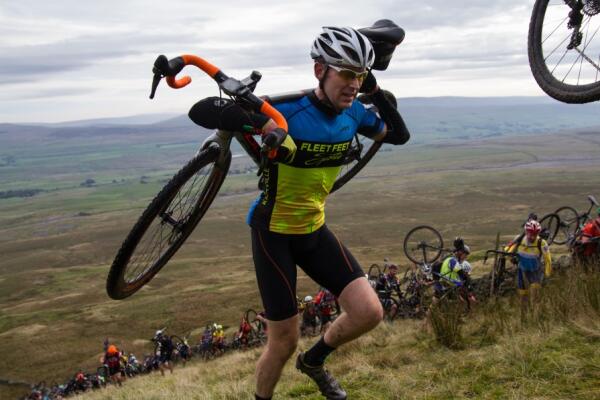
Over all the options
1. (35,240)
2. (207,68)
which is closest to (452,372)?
(207,68)

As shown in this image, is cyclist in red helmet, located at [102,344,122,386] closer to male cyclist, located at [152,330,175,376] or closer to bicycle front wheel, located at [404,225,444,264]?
male cyclist, located at [152,330,175,376]

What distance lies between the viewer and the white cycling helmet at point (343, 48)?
166 inches

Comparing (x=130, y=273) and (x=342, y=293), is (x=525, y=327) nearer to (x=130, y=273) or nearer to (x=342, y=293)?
(x=342, y=293)

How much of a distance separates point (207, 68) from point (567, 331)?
4.69m

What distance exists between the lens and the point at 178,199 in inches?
207

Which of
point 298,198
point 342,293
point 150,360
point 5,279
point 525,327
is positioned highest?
point 298,198

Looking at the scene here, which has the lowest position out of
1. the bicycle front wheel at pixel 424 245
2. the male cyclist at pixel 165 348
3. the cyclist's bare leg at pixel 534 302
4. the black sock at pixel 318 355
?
the male cyclist at pixel 165 348

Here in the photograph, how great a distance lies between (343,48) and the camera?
4.21 meters

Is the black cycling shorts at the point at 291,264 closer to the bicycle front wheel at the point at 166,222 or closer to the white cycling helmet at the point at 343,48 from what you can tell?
the bicycle front wheel at the point at 166,222

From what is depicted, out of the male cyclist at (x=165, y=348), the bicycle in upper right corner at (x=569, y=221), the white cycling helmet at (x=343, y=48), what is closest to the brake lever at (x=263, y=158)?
the white cycling helmet at (x=343, y=48)

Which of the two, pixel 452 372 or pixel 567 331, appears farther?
pixel 567 331

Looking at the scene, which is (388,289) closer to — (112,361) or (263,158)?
(112,361)

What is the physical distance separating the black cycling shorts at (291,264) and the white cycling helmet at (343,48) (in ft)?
4.72

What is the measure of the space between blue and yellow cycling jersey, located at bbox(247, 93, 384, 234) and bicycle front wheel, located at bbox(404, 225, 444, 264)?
14.8 m
